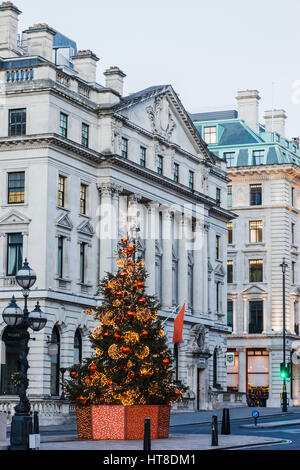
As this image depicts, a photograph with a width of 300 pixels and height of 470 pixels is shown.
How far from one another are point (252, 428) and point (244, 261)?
47432 mm

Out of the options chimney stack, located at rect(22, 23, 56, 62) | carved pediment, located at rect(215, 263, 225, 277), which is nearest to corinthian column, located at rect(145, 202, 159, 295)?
chimney stack, located at rect(22, 23, 56, 62)

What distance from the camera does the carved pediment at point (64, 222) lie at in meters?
57.9

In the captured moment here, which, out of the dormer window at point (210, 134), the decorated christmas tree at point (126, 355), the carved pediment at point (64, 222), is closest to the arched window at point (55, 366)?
the carved pediment at point (64, 222)

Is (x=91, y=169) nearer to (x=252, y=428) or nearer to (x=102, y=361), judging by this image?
(x=252, y=428)

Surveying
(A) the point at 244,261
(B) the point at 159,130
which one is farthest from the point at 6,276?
(A) the point at 244,261

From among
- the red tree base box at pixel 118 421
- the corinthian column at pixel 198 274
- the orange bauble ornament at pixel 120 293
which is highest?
the corinthian column at pixel 198 274

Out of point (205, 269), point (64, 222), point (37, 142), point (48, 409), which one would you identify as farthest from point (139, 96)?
point (48, 409)

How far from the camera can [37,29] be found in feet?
196

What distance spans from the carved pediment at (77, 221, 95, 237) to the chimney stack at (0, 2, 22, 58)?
425 inches

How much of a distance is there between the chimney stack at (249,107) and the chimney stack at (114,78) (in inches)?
1353

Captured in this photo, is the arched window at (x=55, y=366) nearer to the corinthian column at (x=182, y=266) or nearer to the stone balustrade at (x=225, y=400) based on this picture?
the corinthian column at (x=182, y=266)

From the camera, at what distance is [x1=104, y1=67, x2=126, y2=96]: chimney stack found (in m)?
67.5

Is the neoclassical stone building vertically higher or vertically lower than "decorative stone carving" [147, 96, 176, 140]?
lower

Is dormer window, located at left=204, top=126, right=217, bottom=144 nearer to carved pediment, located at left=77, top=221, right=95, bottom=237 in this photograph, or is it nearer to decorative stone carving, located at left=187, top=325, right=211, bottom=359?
decorative stone carving, located at left=187, top=325, right=211, bottom=359
